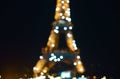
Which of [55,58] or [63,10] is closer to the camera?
[55,58]

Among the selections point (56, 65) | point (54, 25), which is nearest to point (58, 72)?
point (56, 65)

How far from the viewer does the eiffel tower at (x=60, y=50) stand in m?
44.5

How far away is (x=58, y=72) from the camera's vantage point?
45.3 meters

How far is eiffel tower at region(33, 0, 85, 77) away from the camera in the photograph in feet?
146

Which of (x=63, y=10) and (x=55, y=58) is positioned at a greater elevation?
(x=63, y=10)

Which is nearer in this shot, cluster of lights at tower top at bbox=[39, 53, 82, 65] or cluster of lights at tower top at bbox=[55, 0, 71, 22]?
cluster of lights at tower top at bbox=[39, 53, 82, 65]

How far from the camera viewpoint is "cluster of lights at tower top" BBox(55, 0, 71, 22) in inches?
1773

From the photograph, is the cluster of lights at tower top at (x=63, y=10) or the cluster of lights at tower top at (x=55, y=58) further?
the cluster of lights at tower top at (x=63, y=10)

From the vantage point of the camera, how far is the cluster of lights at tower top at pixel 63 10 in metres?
45.0

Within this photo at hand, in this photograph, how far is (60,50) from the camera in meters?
44.7

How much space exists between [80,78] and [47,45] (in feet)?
13.5

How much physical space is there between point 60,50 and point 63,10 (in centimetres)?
336

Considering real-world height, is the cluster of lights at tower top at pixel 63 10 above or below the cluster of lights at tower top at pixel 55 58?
above

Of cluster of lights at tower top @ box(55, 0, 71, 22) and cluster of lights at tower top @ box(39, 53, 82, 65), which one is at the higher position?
cluster of lights at tower top @ box(55, 0, 71, 22)
